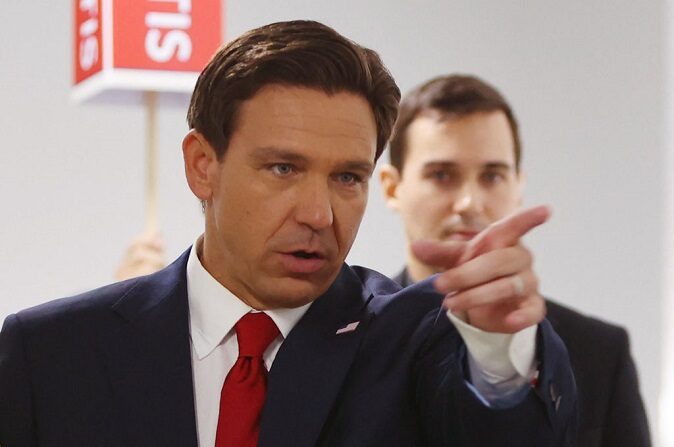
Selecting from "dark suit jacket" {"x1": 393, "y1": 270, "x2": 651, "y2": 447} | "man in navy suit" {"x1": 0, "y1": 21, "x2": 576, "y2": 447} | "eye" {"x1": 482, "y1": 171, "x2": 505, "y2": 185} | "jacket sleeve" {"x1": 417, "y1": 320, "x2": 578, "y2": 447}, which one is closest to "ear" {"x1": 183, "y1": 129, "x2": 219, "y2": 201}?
"man in navy suit" {"x1": 0, "y1": 21, "x2": 576, "y2": 447}

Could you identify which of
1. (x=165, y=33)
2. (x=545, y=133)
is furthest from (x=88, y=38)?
(x=545, y=133)

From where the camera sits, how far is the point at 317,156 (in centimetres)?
132

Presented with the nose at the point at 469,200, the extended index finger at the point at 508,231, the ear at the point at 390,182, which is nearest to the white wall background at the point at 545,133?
the ear at the point at 390,182

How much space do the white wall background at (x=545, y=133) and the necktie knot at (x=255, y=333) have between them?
1.72 m

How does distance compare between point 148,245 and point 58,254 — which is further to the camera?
point 58,254

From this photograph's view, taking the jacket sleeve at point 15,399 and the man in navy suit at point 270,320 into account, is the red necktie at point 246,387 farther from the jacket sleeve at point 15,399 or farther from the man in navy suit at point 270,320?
the jacket sleeve at point 15,399

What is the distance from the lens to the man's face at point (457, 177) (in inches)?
85.4

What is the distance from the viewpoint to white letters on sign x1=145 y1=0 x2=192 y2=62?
2.41 meters

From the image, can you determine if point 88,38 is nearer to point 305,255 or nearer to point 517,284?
point 305,255

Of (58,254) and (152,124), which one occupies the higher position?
(152,124)

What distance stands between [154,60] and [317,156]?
1.18m

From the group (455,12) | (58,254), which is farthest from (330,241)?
(455,12)

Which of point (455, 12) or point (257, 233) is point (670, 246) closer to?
point (455, 12)

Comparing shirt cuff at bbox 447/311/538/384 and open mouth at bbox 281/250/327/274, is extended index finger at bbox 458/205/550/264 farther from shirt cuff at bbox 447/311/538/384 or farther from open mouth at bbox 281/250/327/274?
open mouth at bbox 281/250/327/274
